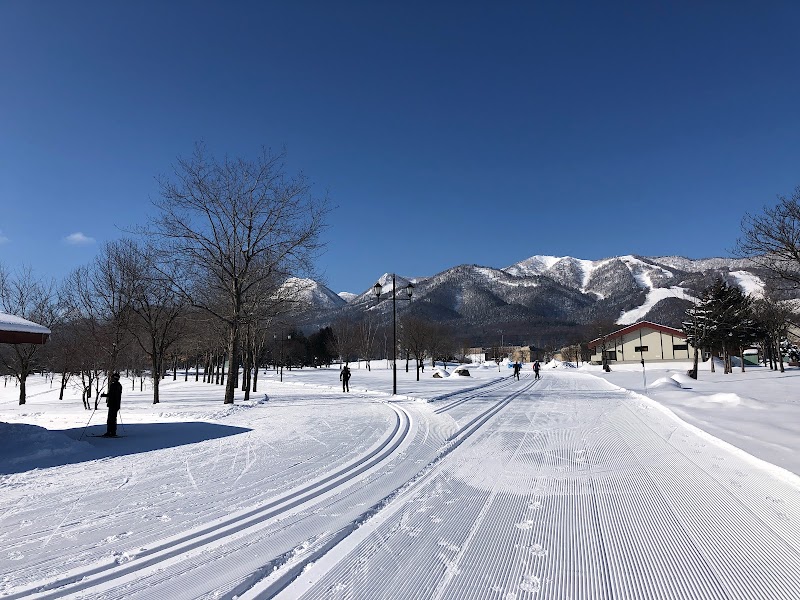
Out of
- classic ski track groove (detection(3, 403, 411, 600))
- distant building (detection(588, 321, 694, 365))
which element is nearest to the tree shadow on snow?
classic ski track groove (detection(3, 403, 411, 600))

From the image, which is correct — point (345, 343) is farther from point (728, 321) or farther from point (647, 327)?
point (728, 321)

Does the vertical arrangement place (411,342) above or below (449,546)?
above

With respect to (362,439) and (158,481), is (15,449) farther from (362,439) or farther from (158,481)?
(362,439)

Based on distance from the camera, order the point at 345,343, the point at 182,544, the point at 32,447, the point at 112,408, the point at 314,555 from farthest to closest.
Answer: the point at 345,343, the point at 112,408, the point at 32,447, the point at 182,544, the point at 314,555

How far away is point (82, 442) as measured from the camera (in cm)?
992

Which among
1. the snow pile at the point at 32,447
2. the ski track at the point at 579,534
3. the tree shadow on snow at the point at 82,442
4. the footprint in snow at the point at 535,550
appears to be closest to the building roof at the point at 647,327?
the tree shadow on snow at the point at 82,442

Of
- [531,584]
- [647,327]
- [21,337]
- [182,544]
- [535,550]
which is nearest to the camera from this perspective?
[531,584]

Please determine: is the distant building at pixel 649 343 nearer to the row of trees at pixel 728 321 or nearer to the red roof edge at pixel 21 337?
the row of trees at pixel 728 321

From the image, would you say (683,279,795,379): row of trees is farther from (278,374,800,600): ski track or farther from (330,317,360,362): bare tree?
(330,317,360,362): bare tree

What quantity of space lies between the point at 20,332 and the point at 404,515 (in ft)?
30.6

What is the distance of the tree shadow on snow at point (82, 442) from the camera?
8477 millimetres

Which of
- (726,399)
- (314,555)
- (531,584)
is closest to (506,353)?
(726,399)

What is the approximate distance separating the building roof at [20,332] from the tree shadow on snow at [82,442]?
5.84 ft

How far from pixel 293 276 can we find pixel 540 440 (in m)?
15.0
